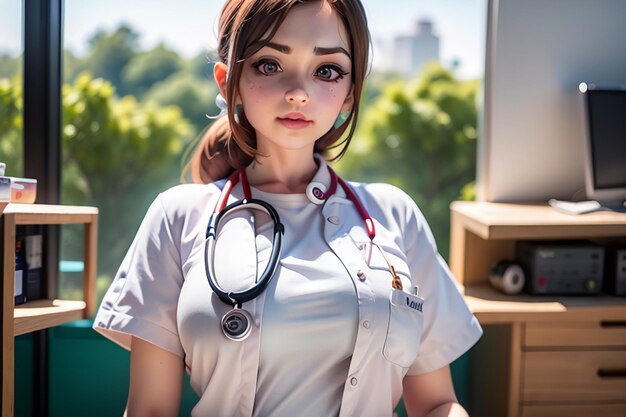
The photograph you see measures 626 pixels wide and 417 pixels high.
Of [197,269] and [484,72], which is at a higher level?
[484,72]

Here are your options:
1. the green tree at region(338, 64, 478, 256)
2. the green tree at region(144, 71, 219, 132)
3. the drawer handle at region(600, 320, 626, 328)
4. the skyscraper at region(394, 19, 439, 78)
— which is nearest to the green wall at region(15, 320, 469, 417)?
the drawer handle at region(600, 320, 626, 328)

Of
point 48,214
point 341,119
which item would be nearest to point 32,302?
point 48,214

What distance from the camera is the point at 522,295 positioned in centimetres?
223

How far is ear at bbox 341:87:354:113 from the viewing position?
136 cm

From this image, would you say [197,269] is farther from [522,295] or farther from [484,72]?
[484,72]

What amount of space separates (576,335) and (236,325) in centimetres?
132

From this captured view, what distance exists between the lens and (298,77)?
4.12 ft

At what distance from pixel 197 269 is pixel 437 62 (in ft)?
16.2

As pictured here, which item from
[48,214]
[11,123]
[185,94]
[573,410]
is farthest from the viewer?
[185,94]

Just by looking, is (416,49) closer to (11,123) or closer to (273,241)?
(11,123)

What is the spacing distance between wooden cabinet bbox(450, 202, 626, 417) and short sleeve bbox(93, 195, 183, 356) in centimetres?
104

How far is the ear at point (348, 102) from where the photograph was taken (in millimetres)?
1364

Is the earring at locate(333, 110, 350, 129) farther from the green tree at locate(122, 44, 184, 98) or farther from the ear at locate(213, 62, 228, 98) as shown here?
the green tree at locate(122, 44, 184, 98)

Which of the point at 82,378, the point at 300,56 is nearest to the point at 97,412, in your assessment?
the point at 82,378
